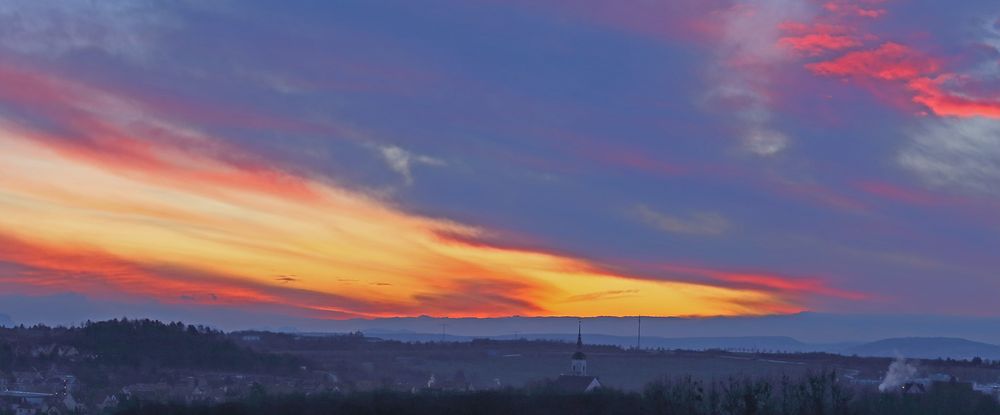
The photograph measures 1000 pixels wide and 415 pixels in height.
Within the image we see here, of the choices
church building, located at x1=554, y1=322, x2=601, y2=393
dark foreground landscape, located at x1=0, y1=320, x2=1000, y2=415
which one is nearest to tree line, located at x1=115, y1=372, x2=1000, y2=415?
dark foreground landscape, located at x1=0, y1=320, x2=1000, y2=415

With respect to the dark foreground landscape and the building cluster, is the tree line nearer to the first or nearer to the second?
the dark foreground landscape

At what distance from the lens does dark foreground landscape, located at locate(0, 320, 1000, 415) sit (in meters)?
46.1

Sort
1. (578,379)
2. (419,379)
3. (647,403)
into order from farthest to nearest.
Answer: (419,379) → (578,379) → (647,403)

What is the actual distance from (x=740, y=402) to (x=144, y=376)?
65452 mm

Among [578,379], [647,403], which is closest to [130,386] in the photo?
[578,379]

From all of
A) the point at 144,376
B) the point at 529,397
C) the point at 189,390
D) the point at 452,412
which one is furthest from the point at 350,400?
the point at 144,376

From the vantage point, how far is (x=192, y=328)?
124000 mm

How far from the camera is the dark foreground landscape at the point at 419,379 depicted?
46.1 m

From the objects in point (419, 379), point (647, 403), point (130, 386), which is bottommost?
point (647, 403)

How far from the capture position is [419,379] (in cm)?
12188

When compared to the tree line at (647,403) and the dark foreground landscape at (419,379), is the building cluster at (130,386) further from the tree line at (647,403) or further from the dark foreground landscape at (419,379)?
the tree line at (647,403)

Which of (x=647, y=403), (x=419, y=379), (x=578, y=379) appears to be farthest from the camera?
(x=419, y=379)

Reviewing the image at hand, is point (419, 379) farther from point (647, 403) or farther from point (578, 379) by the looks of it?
point (647, 403)

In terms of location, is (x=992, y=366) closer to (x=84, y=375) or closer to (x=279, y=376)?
(x=279, y=376)
